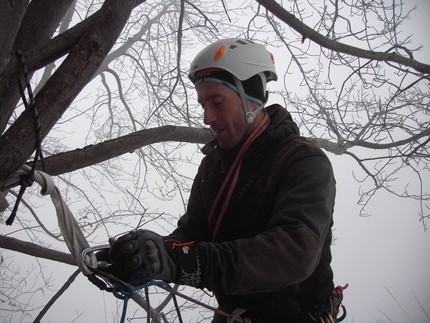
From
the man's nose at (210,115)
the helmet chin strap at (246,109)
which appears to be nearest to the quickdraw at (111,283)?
the man's nose at (210,115)

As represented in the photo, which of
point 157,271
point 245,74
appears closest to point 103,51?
point 245,74

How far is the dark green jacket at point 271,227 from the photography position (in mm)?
1078

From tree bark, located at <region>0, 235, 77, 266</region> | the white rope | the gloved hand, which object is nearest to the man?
the gloved hand

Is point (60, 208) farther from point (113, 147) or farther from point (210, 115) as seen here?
point (113, 147)

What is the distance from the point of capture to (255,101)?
5.80ft

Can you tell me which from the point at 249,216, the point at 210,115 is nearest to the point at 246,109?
the point at 210,115

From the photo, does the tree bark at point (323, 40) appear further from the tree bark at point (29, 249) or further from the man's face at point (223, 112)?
the tree bark at point (29, 249)

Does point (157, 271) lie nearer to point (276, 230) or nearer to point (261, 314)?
point (276, 230)

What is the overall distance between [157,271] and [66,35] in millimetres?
971

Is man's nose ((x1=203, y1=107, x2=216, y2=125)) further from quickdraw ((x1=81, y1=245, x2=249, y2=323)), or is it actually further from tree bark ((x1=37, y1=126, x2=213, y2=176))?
tree bark ((x1=37, y1=126, x2=213, y2=176))

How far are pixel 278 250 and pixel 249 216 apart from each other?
0.39m

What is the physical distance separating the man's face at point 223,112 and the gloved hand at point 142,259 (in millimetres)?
769

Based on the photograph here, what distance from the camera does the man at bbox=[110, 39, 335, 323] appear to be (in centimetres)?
106

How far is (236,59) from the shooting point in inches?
69.6
